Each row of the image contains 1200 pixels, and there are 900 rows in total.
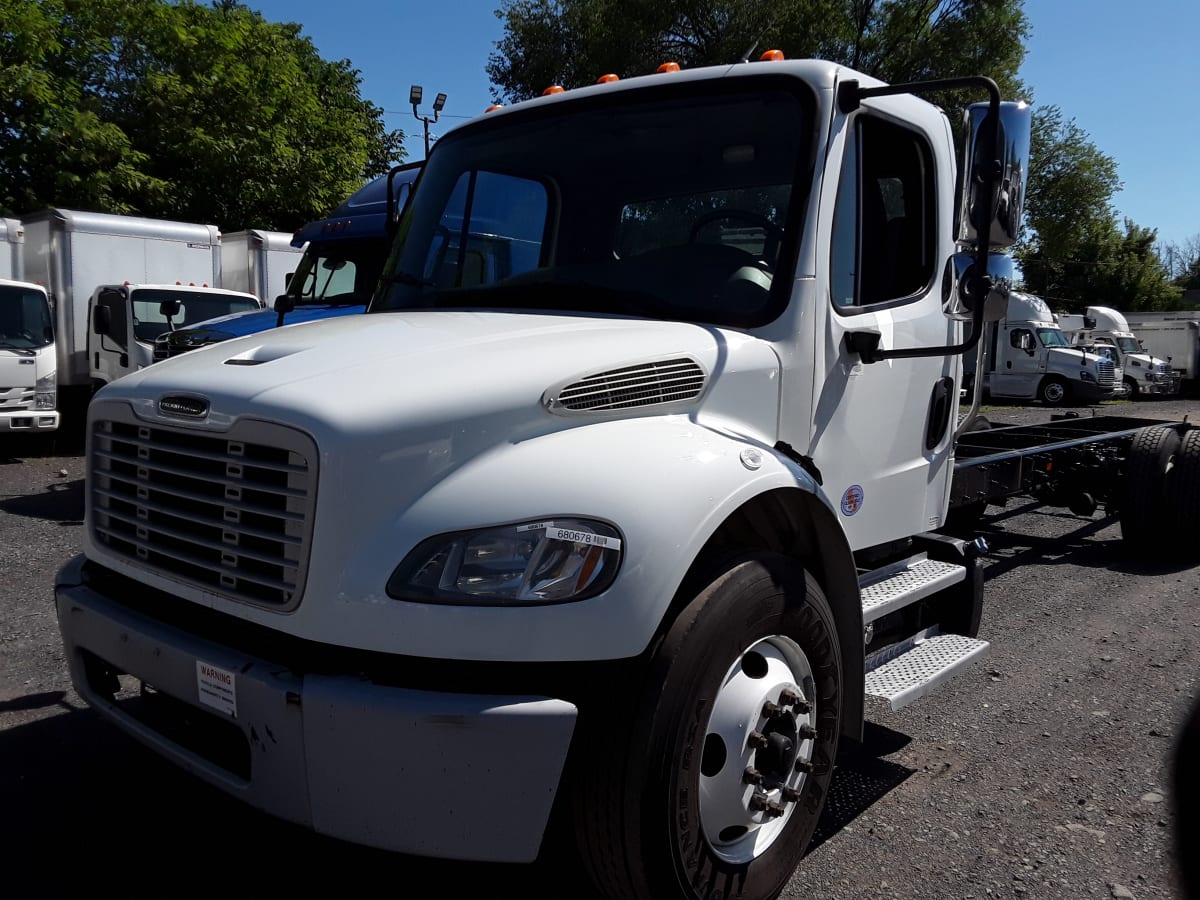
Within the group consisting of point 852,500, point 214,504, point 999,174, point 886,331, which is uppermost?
point 999,174

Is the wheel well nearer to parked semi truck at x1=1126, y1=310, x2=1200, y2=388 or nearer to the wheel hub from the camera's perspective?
the wheel hub

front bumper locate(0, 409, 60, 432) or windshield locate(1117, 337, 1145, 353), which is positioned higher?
windshield locate(1117, 337, 1145, 353)

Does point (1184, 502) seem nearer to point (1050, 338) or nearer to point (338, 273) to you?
point (338, 273)

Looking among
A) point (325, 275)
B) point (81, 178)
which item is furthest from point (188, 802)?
point (81, 178)

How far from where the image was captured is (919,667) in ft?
11.5

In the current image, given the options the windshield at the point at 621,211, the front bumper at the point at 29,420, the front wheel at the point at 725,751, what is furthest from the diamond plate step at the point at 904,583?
the front bumper at the point at 29,420

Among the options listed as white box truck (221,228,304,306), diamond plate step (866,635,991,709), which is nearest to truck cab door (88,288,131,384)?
white box truck (221,228,304,306)

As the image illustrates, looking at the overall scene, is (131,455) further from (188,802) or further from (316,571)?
(188,802)

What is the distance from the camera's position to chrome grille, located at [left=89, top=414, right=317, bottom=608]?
2256 mm

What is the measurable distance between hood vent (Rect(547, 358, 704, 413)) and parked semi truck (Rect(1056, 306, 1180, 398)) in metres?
29.8

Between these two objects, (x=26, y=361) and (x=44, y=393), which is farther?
(x=44, y=393)

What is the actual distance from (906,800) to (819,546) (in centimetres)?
117

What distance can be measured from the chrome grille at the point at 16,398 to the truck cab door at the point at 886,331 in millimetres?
11486

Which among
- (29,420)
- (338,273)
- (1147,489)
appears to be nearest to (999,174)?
(1147,489)
